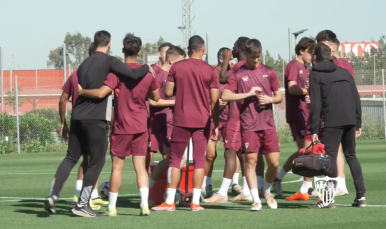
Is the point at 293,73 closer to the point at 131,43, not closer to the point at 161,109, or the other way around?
the point at 161,109

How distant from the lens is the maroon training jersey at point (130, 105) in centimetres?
900

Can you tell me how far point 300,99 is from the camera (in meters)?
10.8

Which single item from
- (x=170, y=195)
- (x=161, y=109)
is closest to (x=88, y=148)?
(x=170, y=195)

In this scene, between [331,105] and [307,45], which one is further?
[307,45]

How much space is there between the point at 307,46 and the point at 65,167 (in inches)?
154

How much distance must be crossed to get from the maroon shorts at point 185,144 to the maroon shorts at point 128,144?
43 cm

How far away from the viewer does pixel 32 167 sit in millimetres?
18672

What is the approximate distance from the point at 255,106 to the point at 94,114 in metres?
2.01

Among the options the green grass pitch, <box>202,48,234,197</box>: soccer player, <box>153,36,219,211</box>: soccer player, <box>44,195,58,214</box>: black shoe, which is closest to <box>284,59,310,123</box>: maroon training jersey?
<box>202,48,234,197</box>: soccer player

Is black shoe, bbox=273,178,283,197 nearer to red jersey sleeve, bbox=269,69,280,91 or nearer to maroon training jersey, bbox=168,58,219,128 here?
red jersey sleeve, bbox=269,69,280,91

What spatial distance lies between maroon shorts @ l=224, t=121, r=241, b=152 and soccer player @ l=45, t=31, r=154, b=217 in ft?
6.65

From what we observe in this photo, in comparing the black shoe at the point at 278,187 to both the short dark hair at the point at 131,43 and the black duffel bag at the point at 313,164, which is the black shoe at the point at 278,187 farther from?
the short dark hair at the point at 131,43

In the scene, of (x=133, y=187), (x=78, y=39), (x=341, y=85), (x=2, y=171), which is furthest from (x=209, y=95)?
(x=78, y=39)

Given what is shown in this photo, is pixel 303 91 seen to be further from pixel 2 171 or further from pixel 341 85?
pixel 2 171
